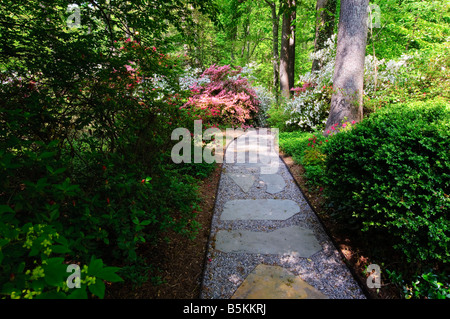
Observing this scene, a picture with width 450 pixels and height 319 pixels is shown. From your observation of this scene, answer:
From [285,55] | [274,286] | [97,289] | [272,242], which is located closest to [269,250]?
[272,242]

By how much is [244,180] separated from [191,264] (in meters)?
2.62

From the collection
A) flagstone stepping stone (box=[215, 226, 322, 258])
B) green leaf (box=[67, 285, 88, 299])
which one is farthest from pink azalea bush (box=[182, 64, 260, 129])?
green leaf (box=[67, 285, 88, 299])

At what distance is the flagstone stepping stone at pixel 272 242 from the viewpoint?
281 centimetres

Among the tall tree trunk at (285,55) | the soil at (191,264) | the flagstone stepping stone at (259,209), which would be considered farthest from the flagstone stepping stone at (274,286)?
the tall tree trunk at (285,55)

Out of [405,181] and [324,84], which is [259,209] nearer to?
[405,181]

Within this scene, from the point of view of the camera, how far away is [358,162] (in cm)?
263

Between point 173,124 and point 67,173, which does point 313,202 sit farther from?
point 67,173

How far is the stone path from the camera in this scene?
2.26 metres

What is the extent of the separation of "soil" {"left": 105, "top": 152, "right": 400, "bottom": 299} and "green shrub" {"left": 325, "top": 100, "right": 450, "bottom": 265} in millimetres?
353

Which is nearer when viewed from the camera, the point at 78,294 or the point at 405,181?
the point at 78,294

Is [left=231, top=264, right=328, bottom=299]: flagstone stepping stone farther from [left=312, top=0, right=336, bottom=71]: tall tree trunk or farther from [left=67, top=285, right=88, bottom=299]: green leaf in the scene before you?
[left=312, top=0, right=336, bottom=71]: tall tree trunk

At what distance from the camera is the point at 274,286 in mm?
2271
